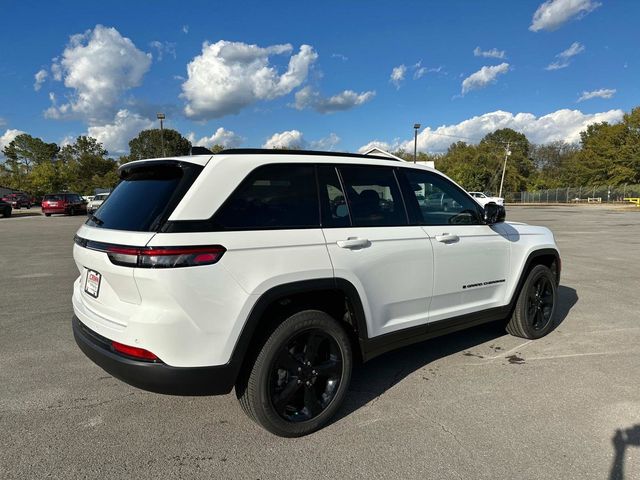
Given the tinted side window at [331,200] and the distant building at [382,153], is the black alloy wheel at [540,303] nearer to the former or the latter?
the distant building at [382,153]

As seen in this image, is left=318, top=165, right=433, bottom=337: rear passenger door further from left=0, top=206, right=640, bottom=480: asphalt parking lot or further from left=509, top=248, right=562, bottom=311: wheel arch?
left=509, top=248, right=562, bottom=311: wheel arch

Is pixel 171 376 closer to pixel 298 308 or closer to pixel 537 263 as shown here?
pixel 298 308

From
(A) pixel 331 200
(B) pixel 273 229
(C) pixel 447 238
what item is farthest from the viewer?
(C) pixel 447 238

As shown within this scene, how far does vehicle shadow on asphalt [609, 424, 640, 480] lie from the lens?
250 centimetres

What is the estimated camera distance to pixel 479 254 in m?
3.95

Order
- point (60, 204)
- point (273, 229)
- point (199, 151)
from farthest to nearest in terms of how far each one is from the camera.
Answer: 1. point (60, 204)
2. point (199, 151)
3. point (273, 229)

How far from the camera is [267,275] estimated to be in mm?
2660

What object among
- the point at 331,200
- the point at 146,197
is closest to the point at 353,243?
the point at 331,200

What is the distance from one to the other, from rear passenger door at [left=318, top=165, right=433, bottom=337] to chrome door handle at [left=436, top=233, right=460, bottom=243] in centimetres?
17

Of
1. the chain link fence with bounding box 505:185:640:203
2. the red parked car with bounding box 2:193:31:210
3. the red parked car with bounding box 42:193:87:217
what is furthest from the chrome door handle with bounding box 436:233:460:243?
the chain link fence with bounding box 505:185:640:203

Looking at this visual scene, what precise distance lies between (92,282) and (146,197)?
69 centimetres

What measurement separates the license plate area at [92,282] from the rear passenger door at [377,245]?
1.50 metres

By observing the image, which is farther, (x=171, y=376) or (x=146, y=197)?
(x=146, y=197)

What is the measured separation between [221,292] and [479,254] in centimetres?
247
